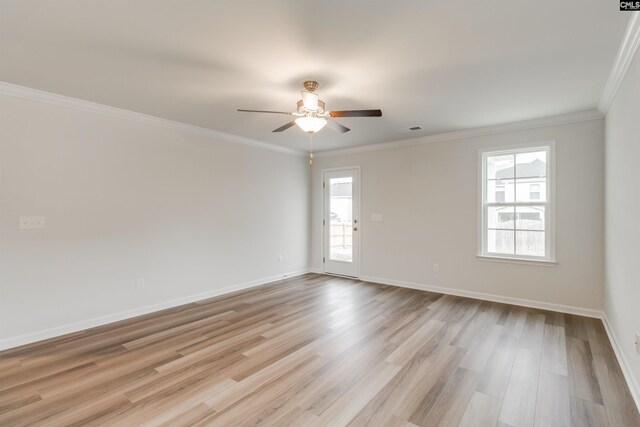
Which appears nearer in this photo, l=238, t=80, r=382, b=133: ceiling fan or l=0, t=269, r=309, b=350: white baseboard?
l=238, t=80, r=382, b=133: ceiling fan

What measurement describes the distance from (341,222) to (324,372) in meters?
3.87

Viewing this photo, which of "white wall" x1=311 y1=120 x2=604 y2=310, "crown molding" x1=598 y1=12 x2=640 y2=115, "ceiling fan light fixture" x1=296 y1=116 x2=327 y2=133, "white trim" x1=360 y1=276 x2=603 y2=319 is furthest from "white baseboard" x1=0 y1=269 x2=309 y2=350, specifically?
"crown molding" x1=598 y1=12 x2=640 y2=115

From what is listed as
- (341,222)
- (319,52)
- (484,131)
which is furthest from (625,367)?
(341,222)

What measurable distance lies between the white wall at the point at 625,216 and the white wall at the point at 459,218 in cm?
43

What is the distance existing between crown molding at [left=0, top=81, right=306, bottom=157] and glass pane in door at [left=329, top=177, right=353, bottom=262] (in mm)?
1842

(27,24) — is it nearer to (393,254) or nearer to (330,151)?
(330,151)

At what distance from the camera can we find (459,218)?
15.8ft

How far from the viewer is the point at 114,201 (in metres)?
3.75

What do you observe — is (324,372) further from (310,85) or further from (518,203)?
(518,203)

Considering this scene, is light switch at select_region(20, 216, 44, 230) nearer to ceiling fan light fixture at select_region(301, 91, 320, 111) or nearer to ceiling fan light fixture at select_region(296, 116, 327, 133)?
ceiling fan light fixture at select_region(296, 116, 327, 133)

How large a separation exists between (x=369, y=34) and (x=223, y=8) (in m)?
0.97

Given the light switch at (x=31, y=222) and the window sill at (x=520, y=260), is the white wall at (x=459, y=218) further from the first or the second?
the light switch at (x=31, y=222)

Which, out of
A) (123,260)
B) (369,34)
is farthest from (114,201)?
(369,34)

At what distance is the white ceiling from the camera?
1.92 metres
